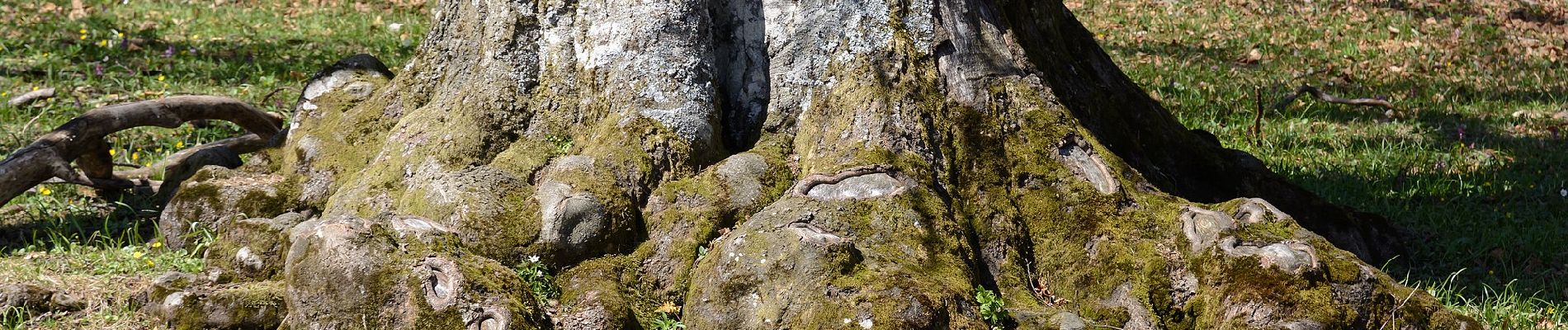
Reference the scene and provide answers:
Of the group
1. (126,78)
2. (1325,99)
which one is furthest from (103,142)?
(1325,99)

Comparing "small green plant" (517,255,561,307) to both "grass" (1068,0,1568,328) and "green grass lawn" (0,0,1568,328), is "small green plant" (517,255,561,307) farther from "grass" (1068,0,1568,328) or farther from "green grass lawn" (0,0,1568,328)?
"grass" (1068,0,1568,328)

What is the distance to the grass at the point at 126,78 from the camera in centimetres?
462

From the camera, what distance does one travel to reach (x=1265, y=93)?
9.23 metres

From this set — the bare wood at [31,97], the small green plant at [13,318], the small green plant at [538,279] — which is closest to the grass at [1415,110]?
the small green plant at [538,279]

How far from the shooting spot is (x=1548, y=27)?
40.0ft

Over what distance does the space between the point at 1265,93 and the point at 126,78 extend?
26.9ft

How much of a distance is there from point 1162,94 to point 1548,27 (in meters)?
5.93

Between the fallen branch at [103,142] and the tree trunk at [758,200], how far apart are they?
104 cm

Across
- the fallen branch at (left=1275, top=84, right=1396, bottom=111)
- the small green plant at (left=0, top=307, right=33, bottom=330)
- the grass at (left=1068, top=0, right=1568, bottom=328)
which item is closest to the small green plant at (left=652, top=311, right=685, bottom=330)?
the small green plant at (left=0, top=307, right=33, bottom=330)

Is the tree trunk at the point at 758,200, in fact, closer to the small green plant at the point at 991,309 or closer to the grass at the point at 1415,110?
the small green plant at the point at 991,309

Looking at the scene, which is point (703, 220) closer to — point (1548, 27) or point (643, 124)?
point (643, 124)

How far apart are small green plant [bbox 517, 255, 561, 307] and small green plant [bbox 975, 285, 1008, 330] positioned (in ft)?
4.12

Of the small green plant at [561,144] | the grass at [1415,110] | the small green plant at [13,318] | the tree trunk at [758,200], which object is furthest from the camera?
the grass at [1415,110]

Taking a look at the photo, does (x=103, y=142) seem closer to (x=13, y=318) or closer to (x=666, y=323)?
(x=13, y=318)
